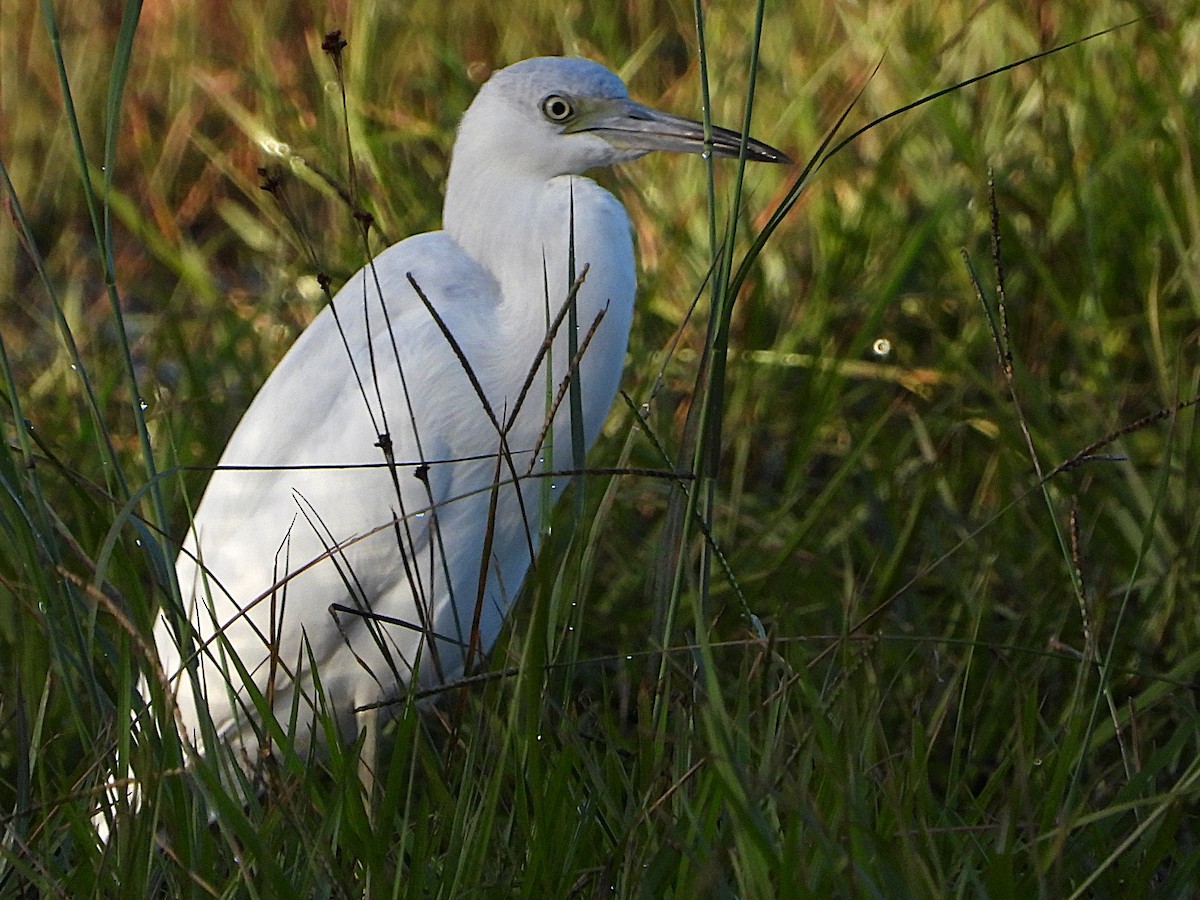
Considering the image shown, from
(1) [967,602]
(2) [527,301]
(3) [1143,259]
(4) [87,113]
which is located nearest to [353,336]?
(2) [527,301]

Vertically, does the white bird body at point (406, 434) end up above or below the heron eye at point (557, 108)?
below

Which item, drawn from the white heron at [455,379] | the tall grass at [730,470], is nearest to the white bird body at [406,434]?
the white heron at [455,379]

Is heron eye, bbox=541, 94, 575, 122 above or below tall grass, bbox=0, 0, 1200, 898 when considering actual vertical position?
above

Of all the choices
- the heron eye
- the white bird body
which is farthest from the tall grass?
the heron eye

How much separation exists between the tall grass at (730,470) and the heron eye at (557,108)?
270 mm

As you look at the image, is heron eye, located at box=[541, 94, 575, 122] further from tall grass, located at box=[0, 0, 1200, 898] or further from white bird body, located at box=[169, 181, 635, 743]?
tall grass, located at box=[0, 0, 1200, 898]

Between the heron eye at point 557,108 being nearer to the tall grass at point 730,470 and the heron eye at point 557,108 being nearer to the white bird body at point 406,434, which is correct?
the white bird body at point 406,434

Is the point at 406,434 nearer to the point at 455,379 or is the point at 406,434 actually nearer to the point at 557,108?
the point at 455,379

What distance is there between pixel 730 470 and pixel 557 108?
0.80 meters

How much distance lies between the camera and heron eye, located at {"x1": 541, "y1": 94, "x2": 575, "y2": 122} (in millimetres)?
2039

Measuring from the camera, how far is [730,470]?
2.64m

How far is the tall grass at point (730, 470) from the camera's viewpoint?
3.87ft

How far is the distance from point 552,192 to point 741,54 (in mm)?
1369

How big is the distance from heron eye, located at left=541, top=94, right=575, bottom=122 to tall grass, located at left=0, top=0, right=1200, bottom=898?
270 mm
